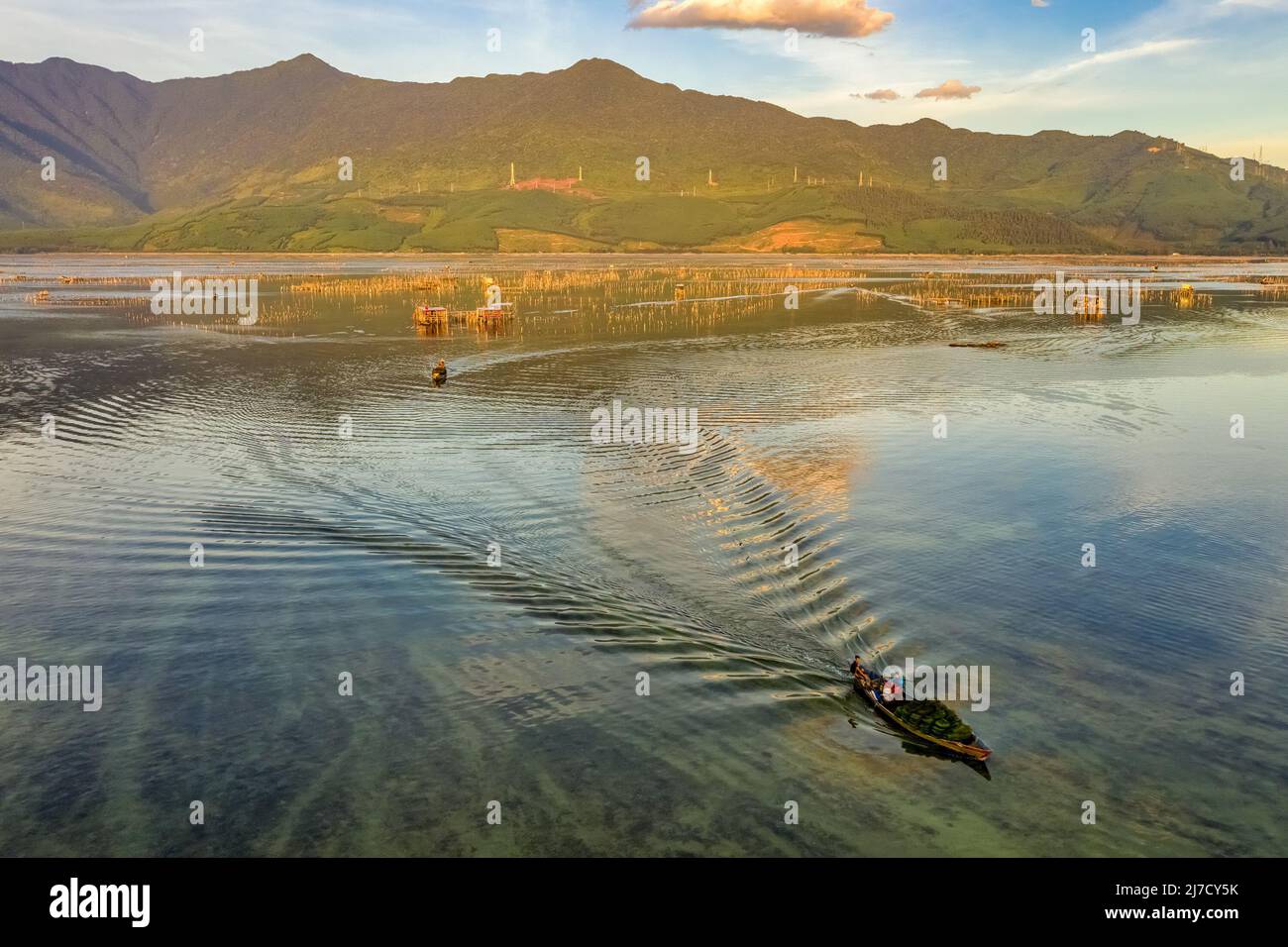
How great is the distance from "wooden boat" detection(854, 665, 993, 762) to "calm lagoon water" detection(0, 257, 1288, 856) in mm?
430

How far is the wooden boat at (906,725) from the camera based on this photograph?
15745 mm

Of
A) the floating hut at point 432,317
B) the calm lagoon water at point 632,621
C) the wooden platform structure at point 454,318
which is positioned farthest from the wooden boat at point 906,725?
the floating hut at point 432,317

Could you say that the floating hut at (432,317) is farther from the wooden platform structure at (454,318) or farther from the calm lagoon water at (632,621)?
the calm lagoon water at (632,621)

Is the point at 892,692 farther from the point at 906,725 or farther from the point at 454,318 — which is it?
the point at 454,318

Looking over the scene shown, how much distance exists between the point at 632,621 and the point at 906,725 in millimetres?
6964

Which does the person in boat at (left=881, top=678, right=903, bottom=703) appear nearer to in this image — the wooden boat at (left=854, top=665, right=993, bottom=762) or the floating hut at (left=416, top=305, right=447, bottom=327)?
the wooden boat at (left=854, top=665, right=993, bottom=762)

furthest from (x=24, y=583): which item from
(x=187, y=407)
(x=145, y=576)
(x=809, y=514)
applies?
(x=187, y=407)

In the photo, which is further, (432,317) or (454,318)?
(454,318)

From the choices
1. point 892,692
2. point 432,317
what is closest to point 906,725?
point 892,692

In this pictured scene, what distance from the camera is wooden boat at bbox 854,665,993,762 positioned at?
15.7 m

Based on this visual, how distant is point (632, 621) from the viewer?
21.2 meters

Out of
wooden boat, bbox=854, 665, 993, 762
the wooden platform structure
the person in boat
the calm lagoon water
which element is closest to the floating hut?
the wooden platform structure

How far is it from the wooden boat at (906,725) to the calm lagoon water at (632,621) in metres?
0.43

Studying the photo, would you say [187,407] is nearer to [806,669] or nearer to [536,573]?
[536,573]
